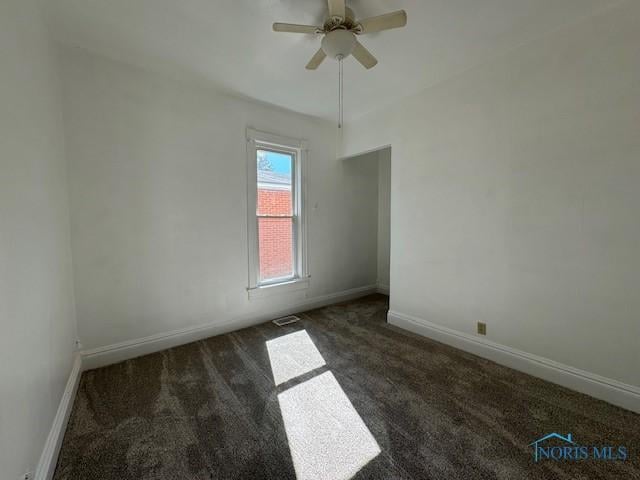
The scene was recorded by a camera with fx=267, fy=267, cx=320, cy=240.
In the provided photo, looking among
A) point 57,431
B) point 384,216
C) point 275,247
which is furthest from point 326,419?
point 384,216

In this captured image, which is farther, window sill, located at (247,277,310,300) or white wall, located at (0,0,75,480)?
window sill, located at (247,277,310,300)

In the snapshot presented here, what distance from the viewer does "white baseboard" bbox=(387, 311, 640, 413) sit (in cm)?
185

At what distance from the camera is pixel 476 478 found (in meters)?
1.34

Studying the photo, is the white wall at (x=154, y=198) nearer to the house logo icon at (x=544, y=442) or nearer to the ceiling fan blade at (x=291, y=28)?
the ceiling fan blade at (x=291, y=28)

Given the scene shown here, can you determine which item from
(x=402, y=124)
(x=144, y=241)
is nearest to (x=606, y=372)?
(x=402, y=124)

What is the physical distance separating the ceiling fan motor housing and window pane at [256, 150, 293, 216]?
176 centimetres

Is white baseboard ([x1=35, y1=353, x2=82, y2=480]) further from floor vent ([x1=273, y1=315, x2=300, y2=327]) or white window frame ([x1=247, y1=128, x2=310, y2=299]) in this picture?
floor vent ([x1=273, y1=315, x2=300, y2=327])

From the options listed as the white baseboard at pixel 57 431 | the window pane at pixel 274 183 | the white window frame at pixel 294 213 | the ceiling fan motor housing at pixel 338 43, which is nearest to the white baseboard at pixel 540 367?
the white window frame at pixel 294 213

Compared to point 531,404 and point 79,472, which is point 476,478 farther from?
point 79,472

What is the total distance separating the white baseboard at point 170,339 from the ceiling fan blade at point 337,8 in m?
3.03

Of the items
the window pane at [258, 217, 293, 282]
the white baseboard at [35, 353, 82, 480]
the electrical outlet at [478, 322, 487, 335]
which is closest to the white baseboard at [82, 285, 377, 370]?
the white baseboard at [35, 353, 82, 480]

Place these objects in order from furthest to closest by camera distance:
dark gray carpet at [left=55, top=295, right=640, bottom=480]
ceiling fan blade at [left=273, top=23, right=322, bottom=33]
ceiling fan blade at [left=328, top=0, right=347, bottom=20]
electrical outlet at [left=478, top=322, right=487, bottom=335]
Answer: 1. electrical outlet at [left=478, top=322, right=487, bottom=335]
2. ceiling fan blade at [left=273, top=23, right=322, bottom=33]
3. ceiling fan blade at [left=328, top=0, right=347, bottom=20]
4. dark gray carpet at [left=55, top=295, right=640, bottom=480]

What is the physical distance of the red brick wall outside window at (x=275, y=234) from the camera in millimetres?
3449

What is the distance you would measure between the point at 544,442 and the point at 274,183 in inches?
133
